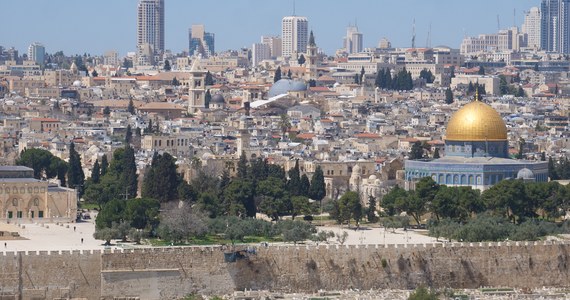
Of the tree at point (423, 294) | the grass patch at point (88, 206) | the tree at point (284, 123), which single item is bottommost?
the tree at point (423, 294)

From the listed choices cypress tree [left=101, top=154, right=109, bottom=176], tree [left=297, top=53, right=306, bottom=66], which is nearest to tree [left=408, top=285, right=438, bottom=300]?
cypress tree [left=101, top=154, right=109, bottom=176]

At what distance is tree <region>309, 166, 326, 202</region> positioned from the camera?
63.4 m

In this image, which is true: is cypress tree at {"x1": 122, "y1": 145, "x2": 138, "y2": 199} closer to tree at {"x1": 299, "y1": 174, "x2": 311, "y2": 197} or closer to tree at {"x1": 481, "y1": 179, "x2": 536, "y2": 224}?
tree at {"x1": 299, "y1": 174, "x2": 311, "y2": 197}

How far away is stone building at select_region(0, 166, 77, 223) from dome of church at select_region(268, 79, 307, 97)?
235ft

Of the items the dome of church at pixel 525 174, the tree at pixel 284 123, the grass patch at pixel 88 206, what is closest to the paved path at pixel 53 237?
the grass patch at pixel 88 206

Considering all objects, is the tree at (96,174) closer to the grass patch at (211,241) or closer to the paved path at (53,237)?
the paved path at (53,237)

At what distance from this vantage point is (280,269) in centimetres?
4503

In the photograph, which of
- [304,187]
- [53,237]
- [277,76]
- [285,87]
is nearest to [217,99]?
[285,87]

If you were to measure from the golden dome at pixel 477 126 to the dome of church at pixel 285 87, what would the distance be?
63.8m

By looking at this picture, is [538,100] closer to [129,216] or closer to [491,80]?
[491,80]

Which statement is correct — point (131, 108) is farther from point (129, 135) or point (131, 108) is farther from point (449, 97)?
point (129, 135)

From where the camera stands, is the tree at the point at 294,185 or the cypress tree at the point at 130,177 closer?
the tree at the point at 294,185

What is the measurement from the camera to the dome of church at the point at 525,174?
63.5 meters

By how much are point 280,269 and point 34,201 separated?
49.0 feet
